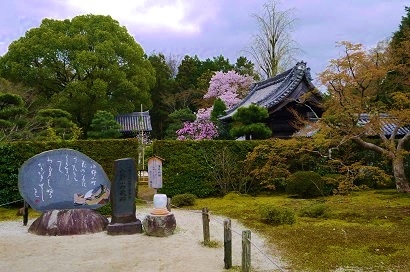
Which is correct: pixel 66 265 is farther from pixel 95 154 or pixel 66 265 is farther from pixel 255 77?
pixel 255 77

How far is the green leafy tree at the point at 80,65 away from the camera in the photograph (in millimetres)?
Result: 28766

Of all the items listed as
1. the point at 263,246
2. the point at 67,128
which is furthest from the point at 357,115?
the point at 67,128

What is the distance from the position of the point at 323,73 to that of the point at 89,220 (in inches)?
344

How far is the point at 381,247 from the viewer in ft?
24.8

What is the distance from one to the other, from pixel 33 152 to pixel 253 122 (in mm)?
9179

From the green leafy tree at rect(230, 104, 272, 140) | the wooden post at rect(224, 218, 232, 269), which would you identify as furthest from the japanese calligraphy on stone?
the green leafy tree at rect(230, 104, 272, 140)

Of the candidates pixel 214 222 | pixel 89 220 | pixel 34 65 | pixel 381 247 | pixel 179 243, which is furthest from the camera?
pixel 34 65

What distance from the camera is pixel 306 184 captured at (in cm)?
1480

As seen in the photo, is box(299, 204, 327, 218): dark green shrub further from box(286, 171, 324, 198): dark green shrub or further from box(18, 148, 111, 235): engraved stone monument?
box(18, 148, 111, 235): engraved stone monument

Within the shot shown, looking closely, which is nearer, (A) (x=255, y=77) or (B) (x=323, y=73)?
(B) (x=323, y=73)

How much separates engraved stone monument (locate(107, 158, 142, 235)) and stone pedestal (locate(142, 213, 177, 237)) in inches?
21.3

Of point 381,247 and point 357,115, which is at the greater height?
point 357,115

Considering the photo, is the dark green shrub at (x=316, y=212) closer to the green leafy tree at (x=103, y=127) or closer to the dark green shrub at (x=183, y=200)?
the dark green shrub at (x=183, y=200)

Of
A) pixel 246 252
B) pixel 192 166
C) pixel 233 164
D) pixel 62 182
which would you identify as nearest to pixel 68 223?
pixel 62 182
